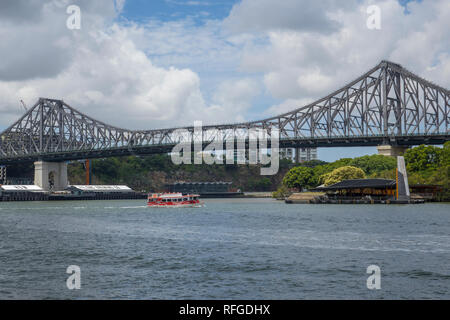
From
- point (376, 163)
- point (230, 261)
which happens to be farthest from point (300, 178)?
point (230, 261)

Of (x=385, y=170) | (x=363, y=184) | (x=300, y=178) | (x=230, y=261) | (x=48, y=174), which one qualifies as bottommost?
(x=230, y=261)

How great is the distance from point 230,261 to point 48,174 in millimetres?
127139

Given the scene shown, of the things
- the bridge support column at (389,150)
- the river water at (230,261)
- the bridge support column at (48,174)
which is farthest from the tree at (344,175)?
the bridge support column at (48,174)

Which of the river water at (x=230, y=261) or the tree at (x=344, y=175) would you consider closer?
the river water at (x=230, y=261)

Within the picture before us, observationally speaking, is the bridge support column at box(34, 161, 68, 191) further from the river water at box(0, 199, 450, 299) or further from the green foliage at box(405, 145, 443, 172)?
the river water at box(0, 199, 450, 299)

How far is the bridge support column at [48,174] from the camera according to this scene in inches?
5600

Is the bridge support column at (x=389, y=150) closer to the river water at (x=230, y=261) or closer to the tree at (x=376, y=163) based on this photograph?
the tree at (x=376, y=163)

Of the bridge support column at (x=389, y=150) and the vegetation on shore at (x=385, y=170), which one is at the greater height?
the bridge support column at (x=389, y=150)

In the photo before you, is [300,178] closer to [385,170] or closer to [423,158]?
[385,170]

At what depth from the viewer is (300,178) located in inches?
4828

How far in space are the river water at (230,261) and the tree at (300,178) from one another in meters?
74.0

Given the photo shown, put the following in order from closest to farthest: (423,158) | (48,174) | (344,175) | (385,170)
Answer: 1. (423,158)
2. (344,175)
3. (385,170)
4. (48,174)

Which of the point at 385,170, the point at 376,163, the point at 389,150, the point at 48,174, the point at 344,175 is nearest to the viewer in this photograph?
the point at 344,175
